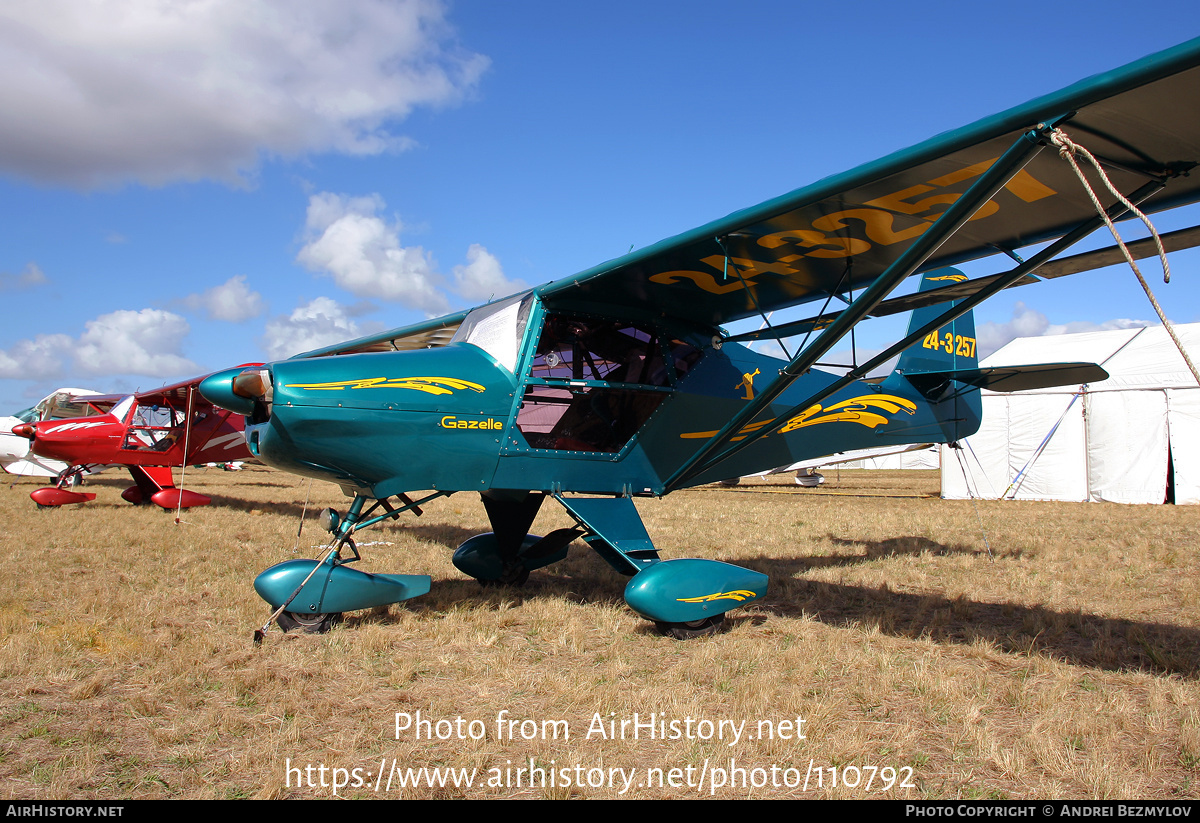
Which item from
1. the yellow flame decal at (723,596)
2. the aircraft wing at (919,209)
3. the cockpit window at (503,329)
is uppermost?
the aircraft wing at (919,209)

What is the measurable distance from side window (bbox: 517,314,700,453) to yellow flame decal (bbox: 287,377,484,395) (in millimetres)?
556

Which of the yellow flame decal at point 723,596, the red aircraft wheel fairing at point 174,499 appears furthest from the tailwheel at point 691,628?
the red aircraft wheel fairing at point 174,499

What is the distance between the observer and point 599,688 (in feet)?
12.5

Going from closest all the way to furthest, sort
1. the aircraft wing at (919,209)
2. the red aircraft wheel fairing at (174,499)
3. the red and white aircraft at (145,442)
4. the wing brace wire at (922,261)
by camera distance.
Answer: the aircraft wing at (919,209)
the wing brace wire at (922,261)
the red aircraft wheel fairing at (174,499)
the red and white aircraft at (145,442)

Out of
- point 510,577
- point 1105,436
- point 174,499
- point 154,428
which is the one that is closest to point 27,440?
point 154,428

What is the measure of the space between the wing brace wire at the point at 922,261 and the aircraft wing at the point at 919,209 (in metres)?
0.14

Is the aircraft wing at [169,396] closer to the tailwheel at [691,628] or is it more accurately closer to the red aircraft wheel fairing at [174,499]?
the red aircraft wheel fairing at [174,499]

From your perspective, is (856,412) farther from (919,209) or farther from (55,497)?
(55,497)

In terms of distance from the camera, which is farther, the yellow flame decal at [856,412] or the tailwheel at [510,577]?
the yellow flame decal at [856,412]

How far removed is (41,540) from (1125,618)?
39.6 feet

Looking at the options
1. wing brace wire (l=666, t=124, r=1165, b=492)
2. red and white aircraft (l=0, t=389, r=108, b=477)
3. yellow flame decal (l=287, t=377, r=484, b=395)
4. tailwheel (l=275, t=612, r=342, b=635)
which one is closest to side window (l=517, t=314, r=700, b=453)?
yellow flame decal (l=287, t=377, r=484, b=395)

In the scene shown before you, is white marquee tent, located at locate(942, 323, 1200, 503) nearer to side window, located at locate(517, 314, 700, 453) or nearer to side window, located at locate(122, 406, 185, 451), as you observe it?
side window, located at locate(517, 314, 700, 453)

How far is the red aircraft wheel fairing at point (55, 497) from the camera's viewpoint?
1325cm

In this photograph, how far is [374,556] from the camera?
8.12 m
